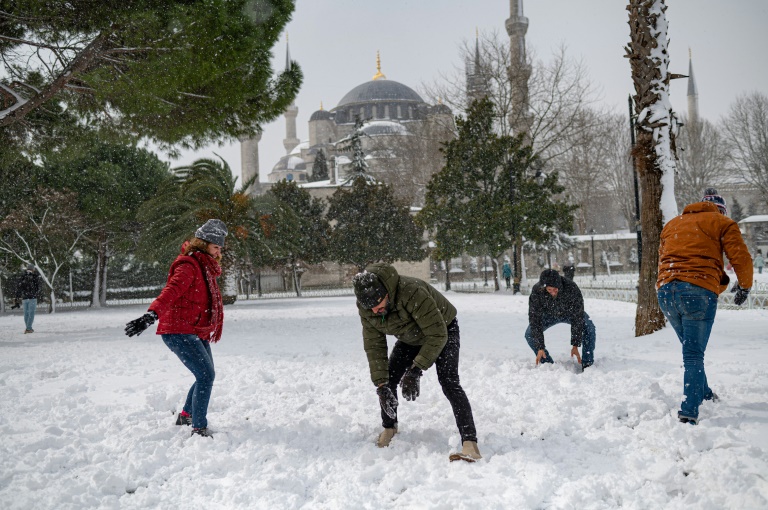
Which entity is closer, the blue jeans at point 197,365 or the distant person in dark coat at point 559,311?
the blue jeans at point 197,365

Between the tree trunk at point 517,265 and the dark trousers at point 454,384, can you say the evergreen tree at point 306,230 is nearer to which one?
the tree trunk at point 517,265

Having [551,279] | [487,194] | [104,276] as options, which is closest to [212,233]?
[551,279]

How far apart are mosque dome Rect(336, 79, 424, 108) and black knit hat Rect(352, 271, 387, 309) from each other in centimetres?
7783

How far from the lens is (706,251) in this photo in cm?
417

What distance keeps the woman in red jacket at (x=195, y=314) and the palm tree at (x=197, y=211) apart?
1540 centimetres

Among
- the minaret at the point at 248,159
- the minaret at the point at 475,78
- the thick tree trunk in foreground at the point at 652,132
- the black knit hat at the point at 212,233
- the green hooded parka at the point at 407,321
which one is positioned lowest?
the green hooded parka at the point at 407,321

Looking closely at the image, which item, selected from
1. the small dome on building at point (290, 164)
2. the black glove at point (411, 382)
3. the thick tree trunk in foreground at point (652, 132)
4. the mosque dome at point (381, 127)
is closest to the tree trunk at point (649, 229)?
the thick tree trunk in foreground at point (652, 132)

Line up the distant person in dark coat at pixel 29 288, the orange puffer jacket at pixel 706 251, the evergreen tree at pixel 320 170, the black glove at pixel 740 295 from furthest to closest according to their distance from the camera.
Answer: the evergreen tree at pixel 320 170
the distant person in dark coat at pixel 29 288
the black glove at pixel 740 295
the orange puffer jacket at pixel 706 251

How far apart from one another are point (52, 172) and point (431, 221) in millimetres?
17161

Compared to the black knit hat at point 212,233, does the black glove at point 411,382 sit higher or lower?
lower

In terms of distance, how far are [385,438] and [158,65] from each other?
8.23 meters

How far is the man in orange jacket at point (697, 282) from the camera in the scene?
4102 millimetres

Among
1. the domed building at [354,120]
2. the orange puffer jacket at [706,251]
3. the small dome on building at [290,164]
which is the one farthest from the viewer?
the small dome on building at [290,164]

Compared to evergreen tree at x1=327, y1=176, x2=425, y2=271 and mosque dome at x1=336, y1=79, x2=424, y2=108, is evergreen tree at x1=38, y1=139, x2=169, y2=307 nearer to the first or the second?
evergreen tree at x1=327, y1=176, x2=425, y2=271
